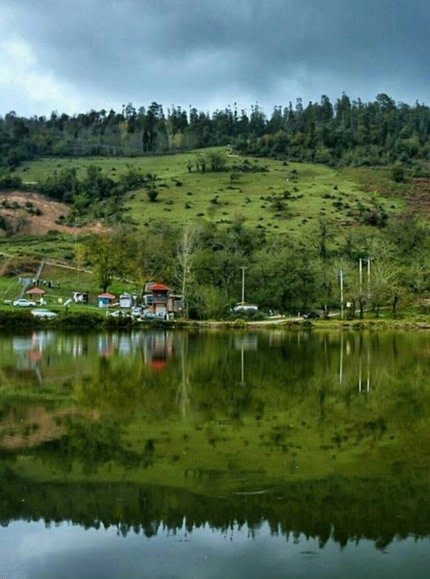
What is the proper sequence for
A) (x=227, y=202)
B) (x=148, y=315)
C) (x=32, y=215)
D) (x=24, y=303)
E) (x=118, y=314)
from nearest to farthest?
(x=118, y=314)
(x=148, y=315)
(x=24, y=303)
(x=32, y=215)
(x=227, y=202)

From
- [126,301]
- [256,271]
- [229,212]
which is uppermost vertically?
[229,212]

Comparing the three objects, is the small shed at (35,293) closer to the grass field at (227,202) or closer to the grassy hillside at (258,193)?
the grass field at (227,202)

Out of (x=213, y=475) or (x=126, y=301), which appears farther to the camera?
(x=126, y=301)

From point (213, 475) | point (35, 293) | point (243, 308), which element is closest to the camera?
point (213, 475)

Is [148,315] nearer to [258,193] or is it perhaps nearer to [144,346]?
[144,346]

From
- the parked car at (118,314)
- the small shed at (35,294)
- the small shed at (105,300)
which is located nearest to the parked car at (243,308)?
the parked car at (118,314)

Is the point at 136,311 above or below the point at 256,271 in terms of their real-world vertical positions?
below

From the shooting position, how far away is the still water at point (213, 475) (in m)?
13.4

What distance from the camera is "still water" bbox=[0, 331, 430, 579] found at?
1336 cm

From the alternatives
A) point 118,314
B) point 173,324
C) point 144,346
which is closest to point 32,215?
point 118,314

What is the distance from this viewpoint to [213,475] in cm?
1805

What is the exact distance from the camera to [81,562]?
13.1m

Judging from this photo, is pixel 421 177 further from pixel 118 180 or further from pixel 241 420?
pixel 241 420

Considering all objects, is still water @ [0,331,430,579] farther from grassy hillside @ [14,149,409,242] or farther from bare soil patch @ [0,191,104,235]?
bare soil patch @ [0,191,104,235]
